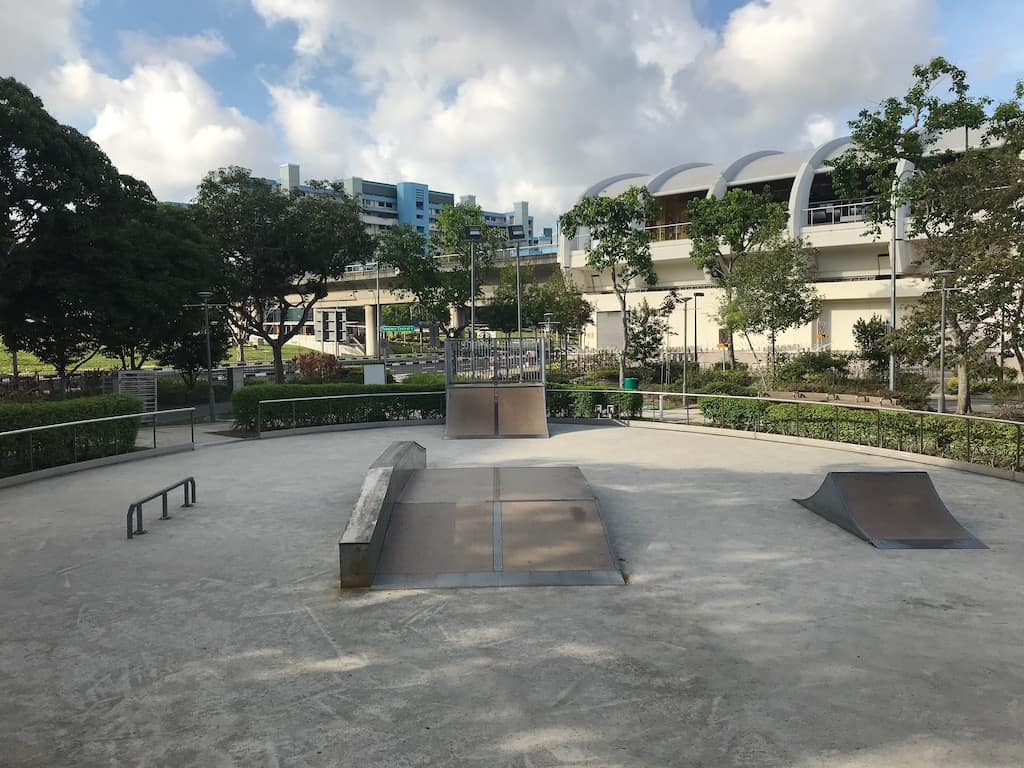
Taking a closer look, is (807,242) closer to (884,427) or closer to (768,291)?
(768,291)

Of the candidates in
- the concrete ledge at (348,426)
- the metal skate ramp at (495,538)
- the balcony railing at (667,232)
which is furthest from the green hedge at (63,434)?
the balcony railing at (667,232)

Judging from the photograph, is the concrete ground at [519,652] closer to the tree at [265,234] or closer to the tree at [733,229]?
A: the tree at [265,234]

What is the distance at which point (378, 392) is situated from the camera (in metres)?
21.2

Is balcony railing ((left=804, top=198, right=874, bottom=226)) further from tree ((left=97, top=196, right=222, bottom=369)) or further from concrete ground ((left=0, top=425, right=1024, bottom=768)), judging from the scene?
concrete ground ((left=0, top=425, right=1024, bottom=768))

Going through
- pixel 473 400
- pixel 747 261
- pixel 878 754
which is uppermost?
pixel 747 261

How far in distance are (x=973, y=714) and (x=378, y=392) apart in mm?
17750

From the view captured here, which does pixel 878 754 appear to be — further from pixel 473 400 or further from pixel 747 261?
pixel 747 261

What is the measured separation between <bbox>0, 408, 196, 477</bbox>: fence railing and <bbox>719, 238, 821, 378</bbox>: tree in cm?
2328

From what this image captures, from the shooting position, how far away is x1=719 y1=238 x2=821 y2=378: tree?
31.4 meters

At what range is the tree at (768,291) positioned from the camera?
Answer: 31406 millimetres

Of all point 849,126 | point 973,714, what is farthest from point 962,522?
point 849,126

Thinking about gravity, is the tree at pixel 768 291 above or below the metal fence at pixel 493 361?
above

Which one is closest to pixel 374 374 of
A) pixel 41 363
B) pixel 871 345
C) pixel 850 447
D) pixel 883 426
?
pixel 850 447

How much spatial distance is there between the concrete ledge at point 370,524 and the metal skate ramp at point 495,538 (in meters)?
0.14
